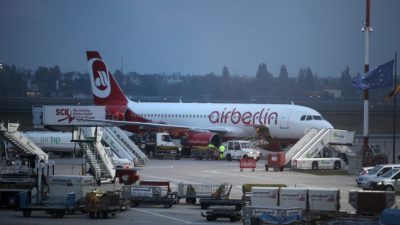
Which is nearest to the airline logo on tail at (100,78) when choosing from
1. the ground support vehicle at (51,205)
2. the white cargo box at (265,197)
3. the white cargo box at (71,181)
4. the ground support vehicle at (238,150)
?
the ground support vehicle at (238,150)

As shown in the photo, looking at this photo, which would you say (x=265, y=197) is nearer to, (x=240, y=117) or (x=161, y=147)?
(x=161, y=147)

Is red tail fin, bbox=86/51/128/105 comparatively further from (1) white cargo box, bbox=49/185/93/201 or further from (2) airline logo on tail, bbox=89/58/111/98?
(1) white cargo box, bbox=49/185/93/201

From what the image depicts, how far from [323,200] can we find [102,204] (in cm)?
865

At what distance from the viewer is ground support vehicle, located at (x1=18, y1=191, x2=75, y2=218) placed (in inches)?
1364

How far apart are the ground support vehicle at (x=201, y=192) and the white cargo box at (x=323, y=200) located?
6087 millimetres

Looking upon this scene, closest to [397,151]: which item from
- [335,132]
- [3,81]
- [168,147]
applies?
[335,132]

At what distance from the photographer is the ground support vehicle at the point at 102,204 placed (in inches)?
1348

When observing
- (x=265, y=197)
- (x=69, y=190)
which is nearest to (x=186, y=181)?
(x=69, y=190)

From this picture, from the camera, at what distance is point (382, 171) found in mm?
48250

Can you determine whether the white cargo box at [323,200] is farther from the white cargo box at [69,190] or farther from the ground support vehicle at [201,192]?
the white cargo box at [69,190]

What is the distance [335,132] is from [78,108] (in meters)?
23.2

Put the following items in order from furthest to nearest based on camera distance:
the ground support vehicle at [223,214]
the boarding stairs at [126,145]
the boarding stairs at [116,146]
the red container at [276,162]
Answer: the boarding stairs at [126,145] < the boarding stairs at [116,146] < the red container at [276,162] < the ground support vehicle at [223,214]

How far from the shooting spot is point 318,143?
64062mm

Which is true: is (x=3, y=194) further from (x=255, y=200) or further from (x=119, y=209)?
(x=255, y=200)
